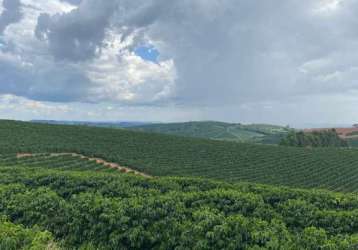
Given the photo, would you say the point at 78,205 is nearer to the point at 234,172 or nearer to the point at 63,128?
the point at 234,172

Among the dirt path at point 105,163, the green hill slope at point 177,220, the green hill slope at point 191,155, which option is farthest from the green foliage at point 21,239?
the green hill slope at point 191,155

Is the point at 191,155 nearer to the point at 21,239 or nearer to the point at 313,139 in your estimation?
the point at 21,239

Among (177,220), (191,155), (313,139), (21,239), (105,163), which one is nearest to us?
(21,239)

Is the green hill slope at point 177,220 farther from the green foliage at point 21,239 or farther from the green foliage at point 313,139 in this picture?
the green foliage at point 313,139

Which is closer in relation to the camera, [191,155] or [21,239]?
[21,239]

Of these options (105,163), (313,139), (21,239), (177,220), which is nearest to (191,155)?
(105,163)

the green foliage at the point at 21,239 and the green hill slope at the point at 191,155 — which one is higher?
the green foliage at the point at 21,239

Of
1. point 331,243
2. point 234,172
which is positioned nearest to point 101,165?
point 234,172
